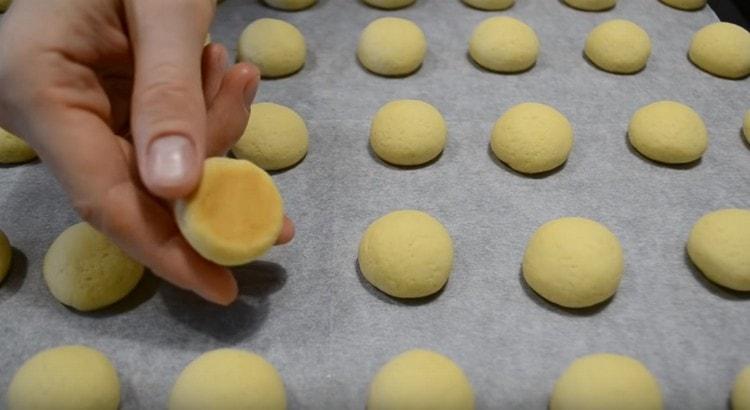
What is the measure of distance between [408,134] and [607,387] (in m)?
0.69

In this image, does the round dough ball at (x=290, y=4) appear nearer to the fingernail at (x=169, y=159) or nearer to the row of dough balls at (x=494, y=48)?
the row of dough balls at (x=494, y=48)

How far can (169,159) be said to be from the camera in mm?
938

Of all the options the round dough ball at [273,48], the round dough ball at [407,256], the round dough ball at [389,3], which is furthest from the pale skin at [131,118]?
the round dough ball at [389,3]

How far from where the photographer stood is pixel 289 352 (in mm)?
1213

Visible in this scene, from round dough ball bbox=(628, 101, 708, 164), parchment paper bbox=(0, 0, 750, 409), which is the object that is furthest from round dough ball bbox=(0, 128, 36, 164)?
round dough ball bbox=(628, 101, 708, 164)

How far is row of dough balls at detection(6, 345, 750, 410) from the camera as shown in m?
1.07

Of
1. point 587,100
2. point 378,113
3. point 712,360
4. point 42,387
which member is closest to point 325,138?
point 378,113

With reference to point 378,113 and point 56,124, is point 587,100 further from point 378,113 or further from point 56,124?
point 56,124

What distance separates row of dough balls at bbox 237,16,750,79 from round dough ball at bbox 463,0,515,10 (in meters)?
0.19

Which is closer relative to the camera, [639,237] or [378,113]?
[639,237]

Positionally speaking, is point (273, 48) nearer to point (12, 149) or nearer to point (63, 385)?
point (12, 149)

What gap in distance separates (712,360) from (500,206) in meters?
0.51

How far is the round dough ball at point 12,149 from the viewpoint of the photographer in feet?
4.92

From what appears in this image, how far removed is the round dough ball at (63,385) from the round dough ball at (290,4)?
1.26 metres
